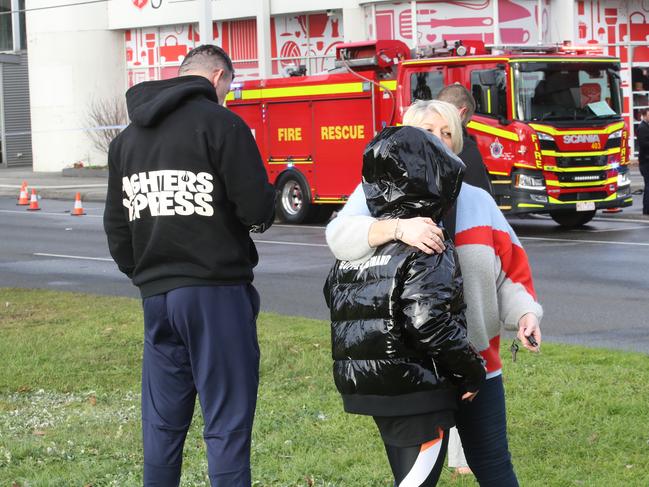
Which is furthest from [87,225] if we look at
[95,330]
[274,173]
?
[95,330]

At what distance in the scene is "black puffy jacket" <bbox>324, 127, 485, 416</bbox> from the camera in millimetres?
3826

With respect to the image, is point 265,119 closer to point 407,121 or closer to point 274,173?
point 274,173

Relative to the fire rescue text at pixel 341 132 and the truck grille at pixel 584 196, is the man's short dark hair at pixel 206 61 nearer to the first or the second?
the truck grille at pixel 584 196

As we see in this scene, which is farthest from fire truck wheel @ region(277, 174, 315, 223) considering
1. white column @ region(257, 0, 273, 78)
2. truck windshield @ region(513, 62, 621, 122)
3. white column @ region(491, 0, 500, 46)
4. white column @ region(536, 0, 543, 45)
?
white column @ region(536, 0, 543, 45)

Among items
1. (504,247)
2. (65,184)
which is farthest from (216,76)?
(65,184)

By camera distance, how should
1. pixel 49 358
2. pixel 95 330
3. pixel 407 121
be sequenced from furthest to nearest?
pixel 95 330 < pixel 49 358 < pixel 407 121

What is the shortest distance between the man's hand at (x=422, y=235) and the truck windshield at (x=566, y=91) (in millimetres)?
14811

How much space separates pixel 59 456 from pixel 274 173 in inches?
626

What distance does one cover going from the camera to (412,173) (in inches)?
154

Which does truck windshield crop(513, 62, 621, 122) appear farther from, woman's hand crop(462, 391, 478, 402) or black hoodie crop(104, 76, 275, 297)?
woman's hand crop(462, 391, 478, 402)

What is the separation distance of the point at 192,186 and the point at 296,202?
674 inches

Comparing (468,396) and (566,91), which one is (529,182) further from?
(468,396)

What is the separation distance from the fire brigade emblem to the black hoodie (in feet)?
46.2

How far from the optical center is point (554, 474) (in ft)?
18.9
